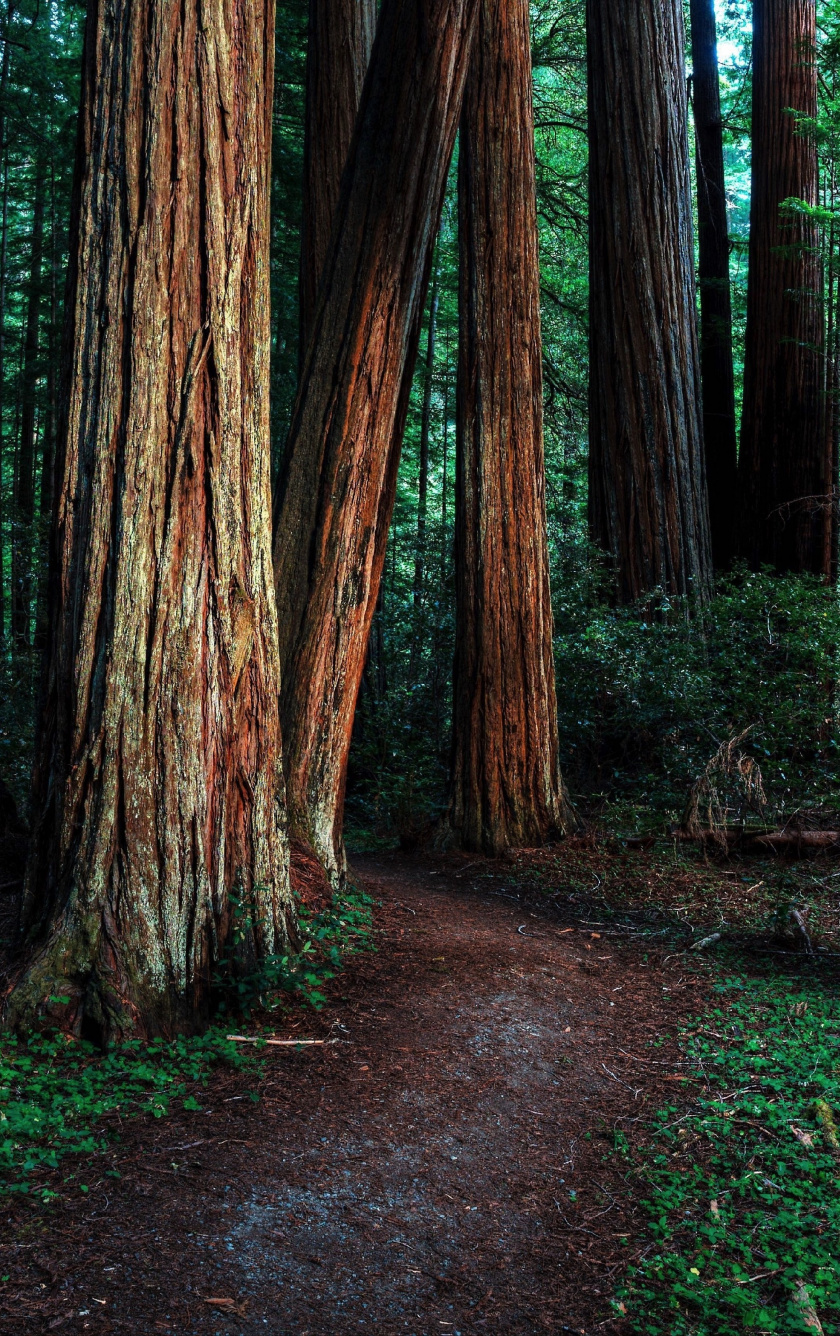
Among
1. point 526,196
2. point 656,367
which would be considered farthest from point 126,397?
point 656,367

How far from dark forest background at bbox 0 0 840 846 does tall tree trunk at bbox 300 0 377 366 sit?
3.51 m

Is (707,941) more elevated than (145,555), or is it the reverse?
(145,555)

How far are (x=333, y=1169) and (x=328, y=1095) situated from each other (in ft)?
1.35

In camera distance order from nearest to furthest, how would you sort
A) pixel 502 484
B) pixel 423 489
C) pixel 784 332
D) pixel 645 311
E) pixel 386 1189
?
pixel 386 1189, pixel 502 484, pixel 645 311, pixel 784 332, pixel 423 489

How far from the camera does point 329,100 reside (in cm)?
704

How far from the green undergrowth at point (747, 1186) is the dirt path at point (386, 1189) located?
113mm

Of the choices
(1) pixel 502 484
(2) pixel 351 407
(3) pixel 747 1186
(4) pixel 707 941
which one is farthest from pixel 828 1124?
(1) pixel 502 484

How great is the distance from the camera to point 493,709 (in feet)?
22.3

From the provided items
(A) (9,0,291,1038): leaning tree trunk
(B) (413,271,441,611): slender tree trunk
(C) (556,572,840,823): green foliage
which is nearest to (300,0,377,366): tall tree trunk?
(A) (9,0,291,1038): leaning tree trunk

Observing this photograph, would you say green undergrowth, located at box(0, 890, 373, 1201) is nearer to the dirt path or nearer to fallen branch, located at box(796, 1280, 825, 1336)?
the dirt path

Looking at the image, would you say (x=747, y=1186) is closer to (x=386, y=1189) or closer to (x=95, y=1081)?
(x=386, y=1189)

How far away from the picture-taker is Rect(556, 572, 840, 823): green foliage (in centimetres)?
693

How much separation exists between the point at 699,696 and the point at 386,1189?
16.9ft

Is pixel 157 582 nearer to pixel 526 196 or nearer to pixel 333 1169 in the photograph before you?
pixel 333 1169
